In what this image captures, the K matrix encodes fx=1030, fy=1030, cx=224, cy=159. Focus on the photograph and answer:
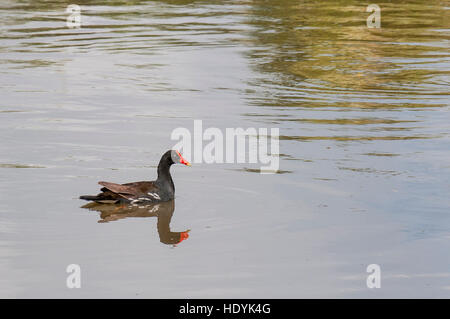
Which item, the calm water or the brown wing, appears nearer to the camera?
the calm water

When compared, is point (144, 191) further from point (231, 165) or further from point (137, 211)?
point (231, 165)

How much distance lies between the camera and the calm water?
426 inches

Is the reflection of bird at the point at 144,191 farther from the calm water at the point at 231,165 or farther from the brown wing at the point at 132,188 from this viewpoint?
the calm water at the point at 231,165

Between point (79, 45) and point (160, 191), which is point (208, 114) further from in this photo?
point (79, 45)

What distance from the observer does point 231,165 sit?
1541cm

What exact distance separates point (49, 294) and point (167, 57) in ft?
55.5

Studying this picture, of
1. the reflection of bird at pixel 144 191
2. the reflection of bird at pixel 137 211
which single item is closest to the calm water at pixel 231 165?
the reflection of bird at pixel 137 211

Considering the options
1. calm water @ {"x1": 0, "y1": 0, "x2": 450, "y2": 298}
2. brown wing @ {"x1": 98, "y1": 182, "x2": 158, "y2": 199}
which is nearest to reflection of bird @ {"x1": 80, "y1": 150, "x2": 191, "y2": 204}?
brown wing @ {"x1": 98, "y1": 182, "x2": 158, "y2": 199}

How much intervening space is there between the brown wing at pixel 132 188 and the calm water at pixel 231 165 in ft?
0.98

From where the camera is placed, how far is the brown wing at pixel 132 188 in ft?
43.6

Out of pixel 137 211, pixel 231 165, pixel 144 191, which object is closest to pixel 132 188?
pixel 144 191

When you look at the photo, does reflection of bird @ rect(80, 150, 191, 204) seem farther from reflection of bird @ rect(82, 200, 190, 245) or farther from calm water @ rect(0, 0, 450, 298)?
calm water @ rect(0, 0, 450, 298)

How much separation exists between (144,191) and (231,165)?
7.14 feet

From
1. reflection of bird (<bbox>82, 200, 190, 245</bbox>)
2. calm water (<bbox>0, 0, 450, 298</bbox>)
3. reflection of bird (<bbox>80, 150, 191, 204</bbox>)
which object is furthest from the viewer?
reflection of bird (<bbox>80, 150, 191, 204</bbox>)
